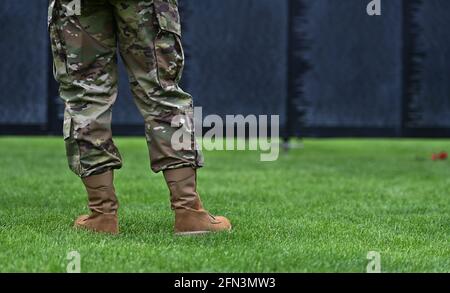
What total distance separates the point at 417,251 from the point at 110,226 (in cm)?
93

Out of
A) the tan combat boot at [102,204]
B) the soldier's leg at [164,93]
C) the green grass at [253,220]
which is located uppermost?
the soldier's leg at [164,93]

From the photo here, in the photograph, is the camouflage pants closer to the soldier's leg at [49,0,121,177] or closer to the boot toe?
the soldier's leg at [49,0,121,177]

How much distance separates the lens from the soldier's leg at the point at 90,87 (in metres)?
2.38

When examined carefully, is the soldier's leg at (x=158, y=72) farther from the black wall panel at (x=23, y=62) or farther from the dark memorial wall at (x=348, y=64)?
the dark memorial wall at (x=348, y=64)

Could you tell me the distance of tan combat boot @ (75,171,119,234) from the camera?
2414 millimetres

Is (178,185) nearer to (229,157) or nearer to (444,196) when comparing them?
(444,196)

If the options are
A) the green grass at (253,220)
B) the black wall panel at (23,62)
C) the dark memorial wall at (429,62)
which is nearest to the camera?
the green grass at (253,220)

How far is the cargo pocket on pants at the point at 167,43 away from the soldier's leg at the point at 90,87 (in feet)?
0.55

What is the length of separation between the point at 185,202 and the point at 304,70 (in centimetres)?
403

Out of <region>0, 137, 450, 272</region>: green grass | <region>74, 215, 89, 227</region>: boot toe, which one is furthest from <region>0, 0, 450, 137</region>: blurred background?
<region>74, 215, 89, 227</region>: boot toe

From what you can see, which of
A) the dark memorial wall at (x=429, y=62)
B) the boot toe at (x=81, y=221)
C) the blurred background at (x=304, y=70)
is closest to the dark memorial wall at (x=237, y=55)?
the blurred background at (x=304, y=70)

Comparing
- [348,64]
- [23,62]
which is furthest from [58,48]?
[348,64]

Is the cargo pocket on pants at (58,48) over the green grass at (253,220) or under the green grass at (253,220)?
over
